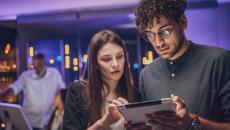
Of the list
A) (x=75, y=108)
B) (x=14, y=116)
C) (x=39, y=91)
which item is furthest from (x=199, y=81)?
(x=39, y=91)

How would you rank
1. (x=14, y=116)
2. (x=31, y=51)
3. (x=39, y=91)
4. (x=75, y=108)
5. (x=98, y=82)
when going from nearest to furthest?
(x=75, y=108) < (x=98, y=82) < (x=14, y=116) < (x=39, y=91) < (x=31, y=51)

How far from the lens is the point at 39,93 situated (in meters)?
4.74

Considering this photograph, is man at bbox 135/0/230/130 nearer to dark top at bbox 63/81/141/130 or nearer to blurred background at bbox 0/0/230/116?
dark top at bbox 63/81/141/130

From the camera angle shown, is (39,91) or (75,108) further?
(39,91)

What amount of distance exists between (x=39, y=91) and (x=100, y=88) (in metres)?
2.95

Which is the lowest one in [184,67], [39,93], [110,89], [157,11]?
[39,93]

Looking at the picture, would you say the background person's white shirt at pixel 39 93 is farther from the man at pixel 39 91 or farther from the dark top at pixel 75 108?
the dark top at pixel 75 108

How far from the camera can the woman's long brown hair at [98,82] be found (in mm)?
1870

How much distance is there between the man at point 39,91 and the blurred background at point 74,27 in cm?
12

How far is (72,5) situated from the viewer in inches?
184

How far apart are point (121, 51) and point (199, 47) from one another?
1.48 ft

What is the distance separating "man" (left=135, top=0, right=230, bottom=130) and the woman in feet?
0.70

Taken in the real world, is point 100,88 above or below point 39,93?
above

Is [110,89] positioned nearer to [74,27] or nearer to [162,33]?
[162,33]
